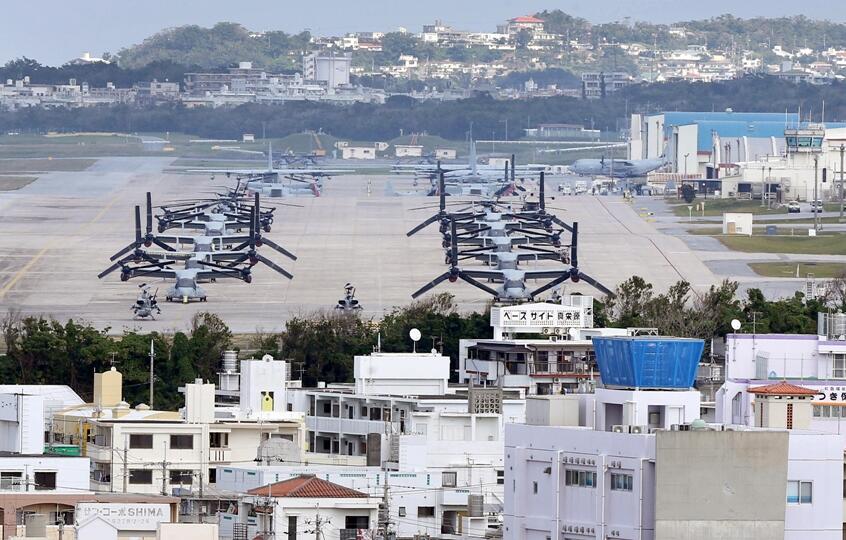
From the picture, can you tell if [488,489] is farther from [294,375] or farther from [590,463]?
[294,375]

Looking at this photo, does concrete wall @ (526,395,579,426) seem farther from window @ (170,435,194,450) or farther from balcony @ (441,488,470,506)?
window @ (170,435,194,450)

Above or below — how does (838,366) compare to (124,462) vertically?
above

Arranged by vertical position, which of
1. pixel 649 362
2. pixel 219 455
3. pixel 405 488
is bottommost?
pixel 219 455

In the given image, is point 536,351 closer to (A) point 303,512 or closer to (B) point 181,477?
(B) point 181,477

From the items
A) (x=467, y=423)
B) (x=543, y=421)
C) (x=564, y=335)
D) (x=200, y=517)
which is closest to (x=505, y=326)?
(x=564, y=335)

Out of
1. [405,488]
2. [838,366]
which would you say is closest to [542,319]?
[838,366]

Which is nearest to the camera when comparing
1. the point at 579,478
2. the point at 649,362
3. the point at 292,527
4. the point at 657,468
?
the point at 657,468

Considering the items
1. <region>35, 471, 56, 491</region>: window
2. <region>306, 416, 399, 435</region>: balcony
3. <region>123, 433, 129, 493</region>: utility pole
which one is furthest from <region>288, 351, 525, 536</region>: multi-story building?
<region>35, 471, 56, 491</region>: window
